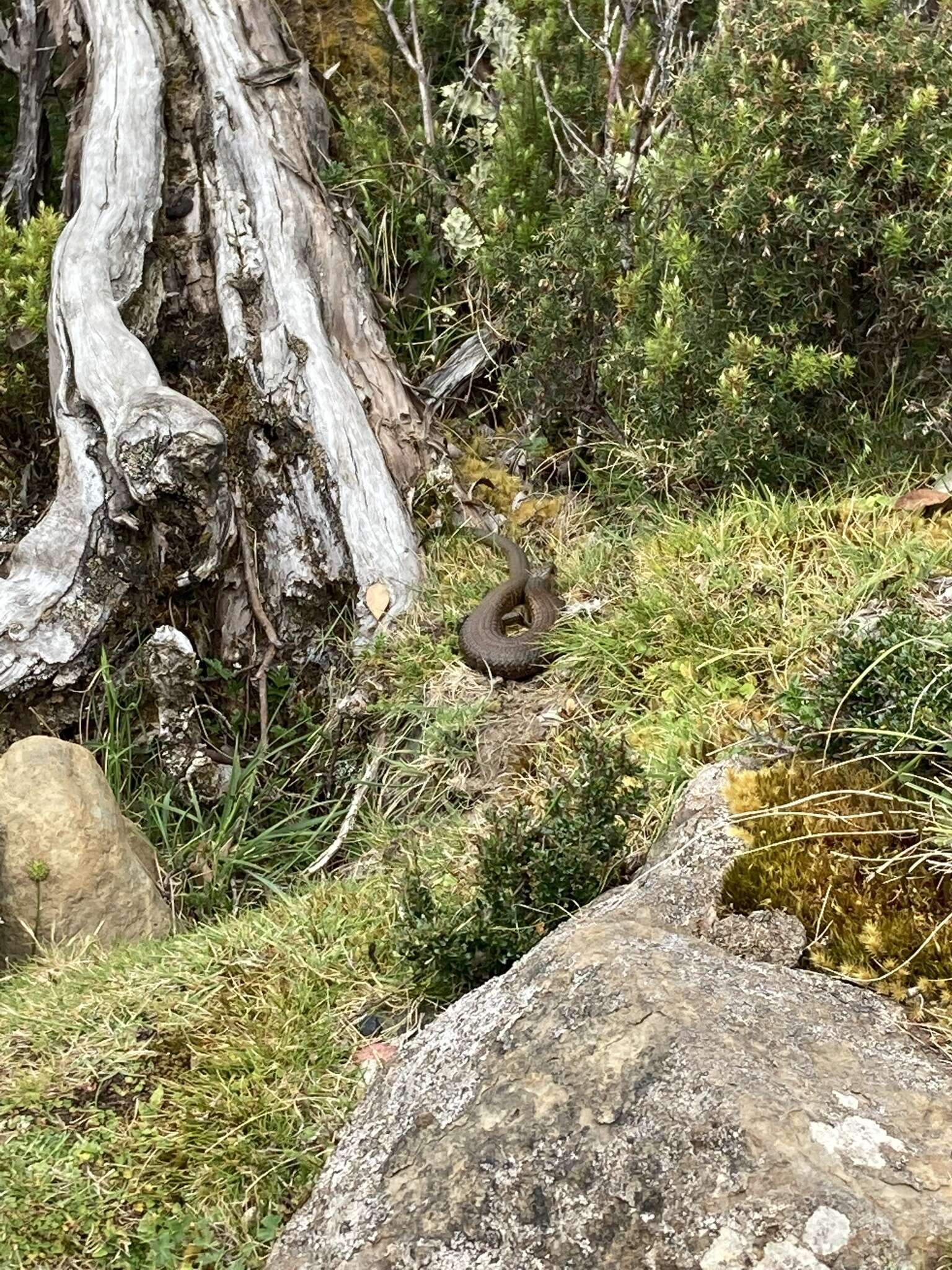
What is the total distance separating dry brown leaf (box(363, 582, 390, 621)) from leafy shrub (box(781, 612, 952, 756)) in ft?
8.41

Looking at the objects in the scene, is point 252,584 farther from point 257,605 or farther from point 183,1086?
point 183,1086

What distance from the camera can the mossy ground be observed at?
3.18 meters

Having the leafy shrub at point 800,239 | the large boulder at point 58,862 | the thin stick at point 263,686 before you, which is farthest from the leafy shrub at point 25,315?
the leafy shrub at point 800,239

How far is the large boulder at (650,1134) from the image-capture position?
230cm

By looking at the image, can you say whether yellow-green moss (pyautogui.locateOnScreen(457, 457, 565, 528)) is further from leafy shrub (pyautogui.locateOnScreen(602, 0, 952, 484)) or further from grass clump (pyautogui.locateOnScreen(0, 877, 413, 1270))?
grass clump (pyautogui.locateOnScreen(0, 877, 413, 1270))

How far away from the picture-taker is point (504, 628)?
5.55m

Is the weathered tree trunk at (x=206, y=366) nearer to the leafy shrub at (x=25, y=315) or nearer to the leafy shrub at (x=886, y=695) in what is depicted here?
the leafy shrub at (x=25, y=315)

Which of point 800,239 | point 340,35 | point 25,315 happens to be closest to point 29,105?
point 340,35

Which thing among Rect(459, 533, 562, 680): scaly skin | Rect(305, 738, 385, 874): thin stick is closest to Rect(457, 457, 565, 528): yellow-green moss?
Rect(459, 533, 562, 680): scaly skin

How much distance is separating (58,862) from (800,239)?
3.89 m

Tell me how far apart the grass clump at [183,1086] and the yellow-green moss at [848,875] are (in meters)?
1.21

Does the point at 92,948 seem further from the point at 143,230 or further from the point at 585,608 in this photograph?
the point at 143,230

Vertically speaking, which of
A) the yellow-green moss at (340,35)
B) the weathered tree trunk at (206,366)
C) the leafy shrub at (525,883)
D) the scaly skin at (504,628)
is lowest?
the scaly skin at (504,628)

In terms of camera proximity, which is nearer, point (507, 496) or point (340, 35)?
point (507, 496)
